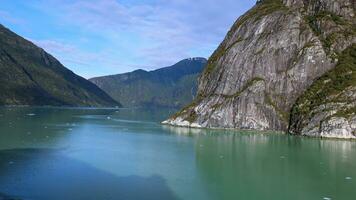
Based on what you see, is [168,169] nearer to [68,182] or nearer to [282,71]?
[68,182]

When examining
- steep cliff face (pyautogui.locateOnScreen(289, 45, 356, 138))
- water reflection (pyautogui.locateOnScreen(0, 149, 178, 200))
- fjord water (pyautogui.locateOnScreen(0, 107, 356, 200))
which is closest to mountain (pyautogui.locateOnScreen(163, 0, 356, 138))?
Result: steep cliff face (pyautogui.locateOnScreen(289, 45, 356, 138))

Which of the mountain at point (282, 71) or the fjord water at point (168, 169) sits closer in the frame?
the fjord water at point (168, 169)

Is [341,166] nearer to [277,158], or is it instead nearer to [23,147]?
[277,158]

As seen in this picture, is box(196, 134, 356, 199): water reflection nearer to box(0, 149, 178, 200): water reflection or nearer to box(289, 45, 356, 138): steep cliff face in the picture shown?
box(0, 149, 178, 200): water reflection

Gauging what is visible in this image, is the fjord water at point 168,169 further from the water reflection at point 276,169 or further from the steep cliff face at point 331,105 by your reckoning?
the steep cliff face at point 331,105

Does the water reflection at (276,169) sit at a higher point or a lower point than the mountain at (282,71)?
lower

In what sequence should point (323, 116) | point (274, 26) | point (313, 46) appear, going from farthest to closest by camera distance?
point (274, 26)
point (313, 46)
point (323, 116)

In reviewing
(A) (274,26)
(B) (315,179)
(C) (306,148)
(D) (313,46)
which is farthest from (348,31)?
(B) (315,179)

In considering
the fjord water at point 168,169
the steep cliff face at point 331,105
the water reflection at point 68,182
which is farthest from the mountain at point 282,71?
the water reflection at point 68,182
